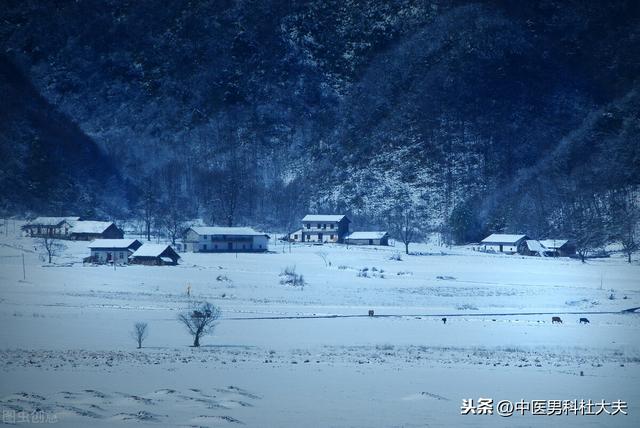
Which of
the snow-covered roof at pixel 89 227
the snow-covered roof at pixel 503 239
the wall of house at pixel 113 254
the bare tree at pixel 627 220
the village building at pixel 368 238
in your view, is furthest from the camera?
the village building at pixel 368 238

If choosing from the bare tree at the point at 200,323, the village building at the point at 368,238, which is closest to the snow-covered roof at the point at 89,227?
the village building at the point at 368,238

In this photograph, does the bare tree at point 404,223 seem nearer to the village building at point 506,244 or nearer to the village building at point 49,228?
the village building at point 506,244

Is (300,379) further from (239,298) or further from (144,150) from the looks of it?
(144,150)

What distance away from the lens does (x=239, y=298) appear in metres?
57.9

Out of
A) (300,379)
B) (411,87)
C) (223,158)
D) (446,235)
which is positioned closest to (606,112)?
(411,87)

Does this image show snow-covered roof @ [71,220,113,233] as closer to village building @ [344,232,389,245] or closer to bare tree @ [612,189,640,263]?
village building @ [344,232,389,245]

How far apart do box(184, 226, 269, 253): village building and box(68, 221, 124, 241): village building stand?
11.4 meters

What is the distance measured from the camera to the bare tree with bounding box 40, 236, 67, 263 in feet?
258

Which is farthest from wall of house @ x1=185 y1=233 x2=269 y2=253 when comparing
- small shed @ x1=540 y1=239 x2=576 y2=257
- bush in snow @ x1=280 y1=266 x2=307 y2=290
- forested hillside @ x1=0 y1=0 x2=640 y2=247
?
small shed @ x1=540 y1=239 x2=576 y2=257

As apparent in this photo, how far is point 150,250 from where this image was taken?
7869cm

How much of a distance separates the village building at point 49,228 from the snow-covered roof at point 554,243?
57.9 m

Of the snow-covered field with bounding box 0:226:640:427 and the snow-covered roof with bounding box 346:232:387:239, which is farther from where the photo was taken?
the snow-covered roof with bounding box 346:232:387:239

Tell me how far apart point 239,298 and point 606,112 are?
12725 cm

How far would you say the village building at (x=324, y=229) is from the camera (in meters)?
112
